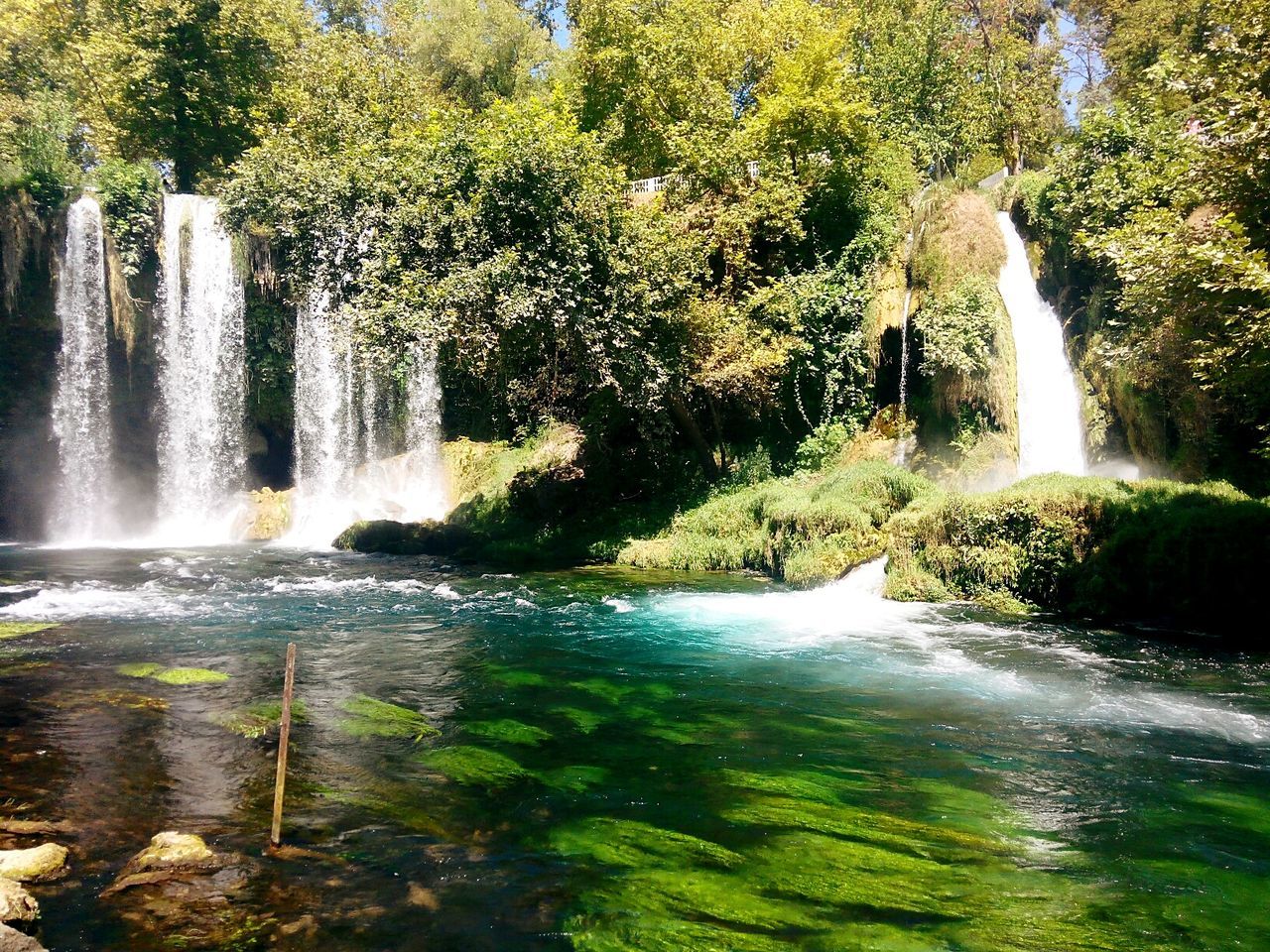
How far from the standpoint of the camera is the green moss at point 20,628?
11844mm

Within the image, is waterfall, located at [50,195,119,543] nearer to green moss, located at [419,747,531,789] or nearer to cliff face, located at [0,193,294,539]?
cliff face, located at [0,193,294,539]

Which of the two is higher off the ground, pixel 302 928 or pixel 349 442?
pixel 349 442

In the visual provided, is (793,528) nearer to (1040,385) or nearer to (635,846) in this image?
(1040,385)

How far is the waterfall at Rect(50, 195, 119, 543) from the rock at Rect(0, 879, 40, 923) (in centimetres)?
2550

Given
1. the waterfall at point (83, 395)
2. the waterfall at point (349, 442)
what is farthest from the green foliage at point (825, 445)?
the waterfall at point (83, 395)

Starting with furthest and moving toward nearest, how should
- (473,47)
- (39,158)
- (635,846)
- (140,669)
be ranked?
(473,47)
(39,158)
(140,669)
(635,846)

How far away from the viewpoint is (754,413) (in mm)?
21562

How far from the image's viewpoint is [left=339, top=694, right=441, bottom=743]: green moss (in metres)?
8.12

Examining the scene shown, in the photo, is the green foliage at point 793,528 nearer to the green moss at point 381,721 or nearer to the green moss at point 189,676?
the green moss at point 381,721

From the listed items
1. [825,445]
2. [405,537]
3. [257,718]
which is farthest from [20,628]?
[825,445]

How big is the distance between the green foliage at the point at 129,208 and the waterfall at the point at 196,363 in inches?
23.1

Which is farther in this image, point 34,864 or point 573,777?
point 573,777

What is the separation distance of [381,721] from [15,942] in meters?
4.25

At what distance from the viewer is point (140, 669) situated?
10.1m
